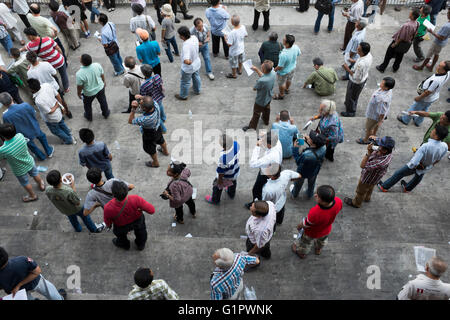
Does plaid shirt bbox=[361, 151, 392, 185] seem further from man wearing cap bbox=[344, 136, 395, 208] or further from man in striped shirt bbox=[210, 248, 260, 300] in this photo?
man in striped shirt bbox=[210, 248, 260, 300]

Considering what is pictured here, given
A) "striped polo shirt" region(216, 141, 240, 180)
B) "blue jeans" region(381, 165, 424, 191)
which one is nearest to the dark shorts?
"striped polo shirt" region(216, 141, 240, 180)

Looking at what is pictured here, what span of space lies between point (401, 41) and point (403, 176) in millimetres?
4250

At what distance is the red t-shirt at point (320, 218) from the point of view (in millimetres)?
4504

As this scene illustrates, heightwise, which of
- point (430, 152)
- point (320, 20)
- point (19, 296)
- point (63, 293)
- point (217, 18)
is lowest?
point (63, 293)

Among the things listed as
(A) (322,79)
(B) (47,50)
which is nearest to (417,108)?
(A) (322,79)

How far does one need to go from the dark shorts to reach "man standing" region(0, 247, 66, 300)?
2.94m

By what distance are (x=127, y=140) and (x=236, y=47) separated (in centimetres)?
359

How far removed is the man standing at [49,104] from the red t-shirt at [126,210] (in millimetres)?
3199

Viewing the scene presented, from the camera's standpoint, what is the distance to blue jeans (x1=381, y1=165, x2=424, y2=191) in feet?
19.3

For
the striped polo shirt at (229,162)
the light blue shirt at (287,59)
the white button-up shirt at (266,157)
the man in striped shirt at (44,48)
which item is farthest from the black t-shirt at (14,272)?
the light blue shirt at (287,59)

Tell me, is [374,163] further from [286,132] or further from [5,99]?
[5,99]

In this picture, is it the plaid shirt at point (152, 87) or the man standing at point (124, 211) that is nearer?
the man standing at point (124, 211)

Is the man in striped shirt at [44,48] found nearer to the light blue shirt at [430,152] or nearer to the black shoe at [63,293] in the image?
Answer: the black shoe at [63,293]

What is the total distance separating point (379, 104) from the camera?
258 inches
